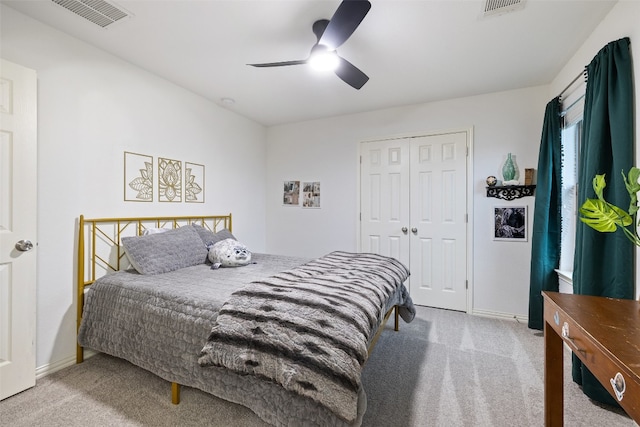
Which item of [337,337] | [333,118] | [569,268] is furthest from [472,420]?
[333,118]

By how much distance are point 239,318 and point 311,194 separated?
281 centimetres

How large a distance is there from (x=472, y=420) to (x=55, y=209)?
3.08 m

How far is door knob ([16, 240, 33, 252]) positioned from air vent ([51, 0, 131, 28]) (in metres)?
1.55

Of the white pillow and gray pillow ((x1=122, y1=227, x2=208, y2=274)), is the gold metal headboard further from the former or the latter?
the white pillow

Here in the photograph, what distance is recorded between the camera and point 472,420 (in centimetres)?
159

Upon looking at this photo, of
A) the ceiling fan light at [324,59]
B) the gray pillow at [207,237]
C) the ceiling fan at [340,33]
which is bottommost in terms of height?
the gray pillow at [207,237]

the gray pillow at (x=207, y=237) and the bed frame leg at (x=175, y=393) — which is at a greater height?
the gray pillow at (x=207, y=237)

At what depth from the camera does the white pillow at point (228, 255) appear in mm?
2549

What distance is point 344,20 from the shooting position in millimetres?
1626

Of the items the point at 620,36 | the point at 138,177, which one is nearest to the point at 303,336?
the point at 138,177

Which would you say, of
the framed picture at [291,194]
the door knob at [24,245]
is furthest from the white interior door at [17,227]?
the framed picture at [291,194]

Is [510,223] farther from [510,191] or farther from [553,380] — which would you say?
[553,380]

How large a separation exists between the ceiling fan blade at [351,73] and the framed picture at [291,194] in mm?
2117

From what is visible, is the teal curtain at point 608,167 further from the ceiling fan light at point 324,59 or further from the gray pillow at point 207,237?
the gray pillow at point 207,237
